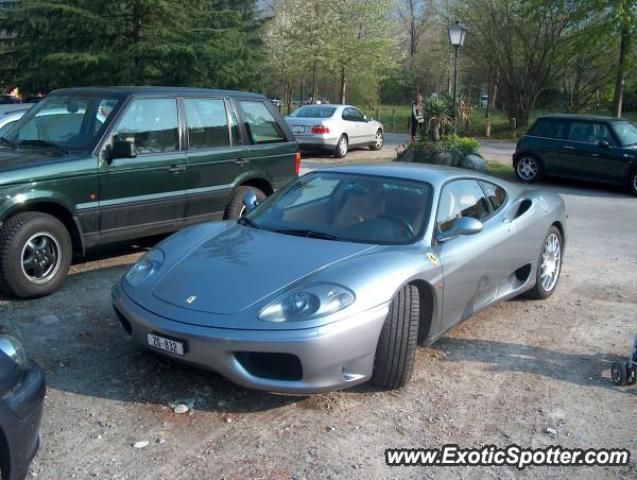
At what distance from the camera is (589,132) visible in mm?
14227

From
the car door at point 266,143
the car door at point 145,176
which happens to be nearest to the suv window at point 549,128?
the car door at point 266,143

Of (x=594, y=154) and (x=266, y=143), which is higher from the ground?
(x=266, y=143)

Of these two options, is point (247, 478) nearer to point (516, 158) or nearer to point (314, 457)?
point (314, 457)

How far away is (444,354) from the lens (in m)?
4.82

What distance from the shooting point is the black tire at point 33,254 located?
5477 mm

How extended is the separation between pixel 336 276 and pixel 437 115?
554 inches

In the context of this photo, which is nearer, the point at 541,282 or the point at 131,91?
the point at 541,282

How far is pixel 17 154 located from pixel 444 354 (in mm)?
4123

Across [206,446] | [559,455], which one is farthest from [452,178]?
[206,446]

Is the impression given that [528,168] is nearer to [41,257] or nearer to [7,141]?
[7,141]

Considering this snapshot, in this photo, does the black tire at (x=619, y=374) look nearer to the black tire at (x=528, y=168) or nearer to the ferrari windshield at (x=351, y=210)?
the ferrari windshield at (x=351, y=210)

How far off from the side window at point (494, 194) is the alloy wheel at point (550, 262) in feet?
2.28

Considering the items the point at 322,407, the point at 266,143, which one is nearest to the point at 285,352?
the point at 322,407

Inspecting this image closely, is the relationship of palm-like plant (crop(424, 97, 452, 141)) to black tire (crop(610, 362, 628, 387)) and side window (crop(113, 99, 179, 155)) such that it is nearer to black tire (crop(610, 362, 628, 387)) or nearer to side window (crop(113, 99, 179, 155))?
side window (crop(113, 99, 179, 155))
